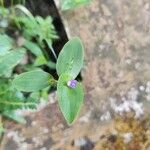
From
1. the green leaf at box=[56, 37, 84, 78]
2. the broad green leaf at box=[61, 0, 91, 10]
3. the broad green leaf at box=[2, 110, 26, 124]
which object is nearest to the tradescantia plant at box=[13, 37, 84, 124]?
the green leaf at box=[56, 37, 84, 78]

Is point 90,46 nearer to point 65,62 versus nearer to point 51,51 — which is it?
point 51,51

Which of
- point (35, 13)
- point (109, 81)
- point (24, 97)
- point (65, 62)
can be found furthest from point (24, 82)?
point (35, 13)

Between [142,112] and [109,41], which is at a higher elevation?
[109,41]

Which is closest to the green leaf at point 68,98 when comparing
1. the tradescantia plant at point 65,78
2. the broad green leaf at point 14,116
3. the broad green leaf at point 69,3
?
the tradescantia plant at point 65,78

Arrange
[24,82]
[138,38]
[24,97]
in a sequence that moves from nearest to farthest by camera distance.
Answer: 1. [24,82]
2. [24,97]
3. [138,38]

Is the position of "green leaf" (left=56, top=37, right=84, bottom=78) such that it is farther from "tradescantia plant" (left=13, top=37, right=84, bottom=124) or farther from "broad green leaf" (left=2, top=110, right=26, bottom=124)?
"broad green leaf" (left=2, top=110, right=26, bottom=124)

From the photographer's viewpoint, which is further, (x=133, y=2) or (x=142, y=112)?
(x=133, y=2)

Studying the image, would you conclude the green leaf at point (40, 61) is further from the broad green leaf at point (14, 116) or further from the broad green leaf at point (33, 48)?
the broad green leaf at point (14, 116)
